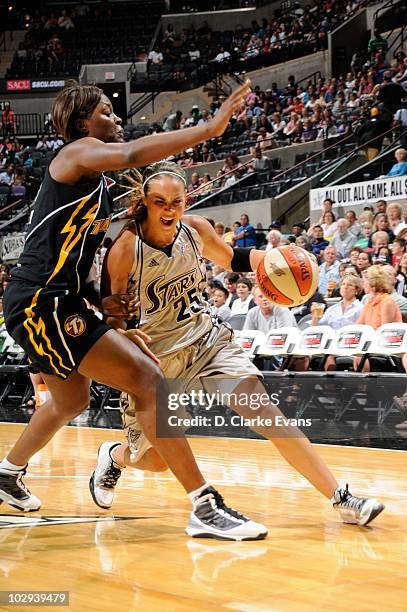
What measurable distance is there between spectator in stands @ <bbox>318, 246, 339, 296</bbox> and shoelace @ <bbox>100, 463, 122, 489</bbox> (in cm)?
598

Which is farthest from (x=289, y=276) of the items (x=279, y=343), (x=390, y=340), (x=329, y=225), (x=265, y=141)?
(x=265, y=141)

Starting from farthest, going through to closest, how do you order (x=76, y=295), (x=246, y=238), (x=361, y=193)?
(x=246, y=238) → (x=361, y=193) → (x=76, y=295)

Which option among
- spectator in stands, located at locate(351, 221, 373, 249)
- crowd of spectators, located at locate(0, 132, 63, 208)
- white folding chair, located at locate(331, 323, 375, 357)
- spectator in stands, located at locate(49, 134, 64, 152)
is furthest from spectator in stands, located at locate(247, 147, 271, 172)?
spectator in stands, located at locate(49, 134, 64, 152)

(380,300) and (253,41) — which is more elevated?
(253,41)

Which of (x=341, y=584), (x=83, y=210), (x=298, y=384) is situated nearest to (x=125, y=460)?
(x=83, y=210)

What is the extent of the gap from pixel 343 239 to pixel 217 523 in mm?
7845

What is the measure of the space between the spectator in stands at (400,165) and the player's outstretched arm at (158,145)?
30.6 ft

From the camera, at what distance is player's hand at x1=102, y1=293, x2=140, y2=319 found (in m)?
3.81

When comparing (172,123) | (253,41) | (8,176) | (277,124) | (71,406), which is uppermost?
(253,41)

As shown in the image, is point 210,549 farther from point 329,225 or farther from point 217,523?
point 329,225

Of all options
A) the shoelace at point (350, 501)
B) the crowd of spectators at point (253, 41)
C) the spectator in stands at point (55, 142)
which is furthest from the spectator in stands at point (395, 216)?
the spectator in stands at point (55, 142)

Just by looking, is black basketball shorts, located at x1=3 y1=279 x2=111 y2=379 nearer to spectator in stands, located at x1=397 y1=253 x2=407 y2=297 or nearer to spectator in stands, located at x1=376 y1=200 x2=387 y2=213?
spectator in stands, located at x1=397 y1=253 x2=407 y2=297

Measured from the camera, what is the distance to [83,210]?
359 centimetres

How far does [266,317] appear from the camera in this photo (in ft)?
30.0
